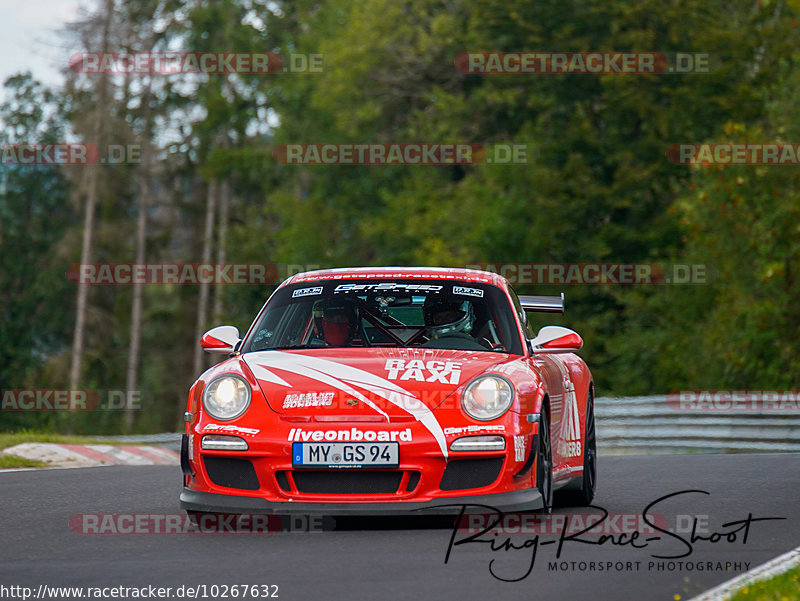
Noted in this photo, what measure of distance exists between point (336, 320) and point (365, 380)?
4.48ft

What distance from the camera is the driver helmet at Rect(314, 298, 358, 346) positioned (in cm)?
892

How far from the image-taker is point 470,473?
24.5ft

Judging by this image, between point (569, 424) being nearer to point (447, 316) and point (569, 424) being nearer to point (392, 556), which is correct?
point (447, 316)

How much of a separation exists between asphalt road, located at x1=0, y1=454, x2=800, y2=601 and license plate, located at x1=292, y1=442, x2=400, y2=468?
0.38 meters

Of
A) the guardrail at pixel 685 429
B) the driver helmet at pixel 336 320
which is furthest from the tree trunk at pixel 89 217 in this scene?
the driver helmet at pixel 336 320

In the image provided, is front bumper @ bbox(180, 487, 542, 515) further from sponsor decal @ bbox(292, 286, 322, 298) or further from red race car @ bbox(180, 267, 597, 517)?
sponsor decal @ bbox(292, 286, 322, 298)

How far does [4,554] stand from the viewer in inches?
275

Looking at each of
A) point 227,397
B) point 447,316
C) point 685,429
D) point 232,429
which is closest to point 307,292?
point 447,316

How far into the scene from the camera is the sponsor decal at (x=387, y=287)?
902 centimetres

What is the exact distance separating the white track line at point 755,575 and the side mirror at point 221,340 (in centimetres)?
356

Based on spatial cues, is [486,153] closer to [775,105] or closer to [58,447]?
[775,105]

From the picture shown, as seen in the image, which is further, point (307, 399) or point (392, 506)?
point (307, 399)

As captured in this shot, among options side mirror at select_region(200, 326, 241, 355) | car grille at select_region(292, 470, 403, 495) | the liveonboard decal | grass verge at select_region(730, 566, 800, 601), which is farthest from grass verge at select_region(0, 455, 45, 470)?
grass verge at select_region(730, 566, 800, 601)

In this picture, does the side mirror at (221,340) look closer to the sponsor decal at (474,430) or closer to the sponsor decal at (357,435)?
the sponsor decal at (357,435)
